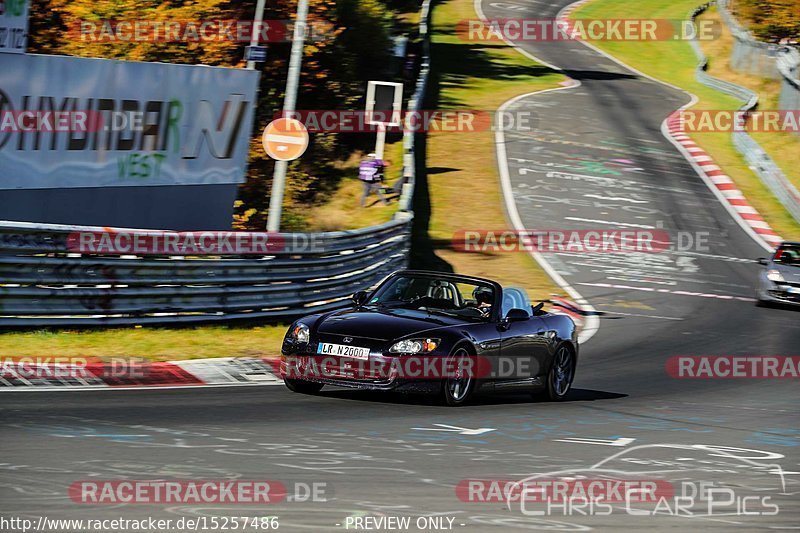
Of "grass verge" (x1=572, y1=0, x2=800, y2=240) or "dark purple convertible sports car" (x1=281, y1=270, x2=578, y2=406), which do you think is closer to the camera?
"dark purple convertible sports car" (x1=281, y1=270, x2=578, y2=406)

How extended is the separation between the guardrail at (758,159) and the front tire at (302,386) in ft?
79.5

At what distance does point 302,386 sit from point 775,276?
14025 mm

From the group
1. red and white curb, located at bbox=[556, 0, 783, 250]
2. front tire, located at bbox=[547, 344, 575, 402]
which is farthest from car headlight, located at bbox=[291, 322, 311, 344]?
red and white curb, located at bbox=[556, 0, 783, 250]

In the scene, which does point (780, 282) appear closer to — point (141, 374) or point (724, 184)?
point (724, 184)

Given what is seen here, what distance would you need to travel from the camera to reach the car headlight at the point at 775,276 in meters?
23.0

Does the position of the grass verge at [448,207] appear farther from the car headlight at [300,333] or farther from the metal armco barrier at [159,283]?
the car headlight at [300,333]

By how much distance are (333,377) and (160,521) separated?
4829mm

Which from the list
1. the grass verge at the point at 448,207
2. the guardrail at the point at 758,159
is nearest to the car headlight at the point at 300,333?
the grass verge at the point at 448,207

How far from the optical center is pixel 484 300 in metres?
12.1

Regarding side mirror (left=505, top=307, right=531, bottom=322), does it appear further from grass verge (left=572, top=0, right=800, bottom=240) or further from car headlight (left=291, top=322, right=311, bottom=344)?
grass verge (left=572, top=0, right=800, bottom=240)

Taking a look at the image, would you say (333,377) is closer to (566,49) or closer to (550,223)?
(550,223)

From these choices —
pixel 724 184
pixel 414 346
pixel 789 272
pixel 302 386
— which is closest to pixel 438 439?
pixel 414 346

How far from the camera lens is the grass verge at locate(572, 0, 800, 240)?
34.3 m

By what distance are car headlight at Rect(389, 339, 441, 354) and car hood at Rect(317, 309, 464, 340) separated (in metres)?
0.08
